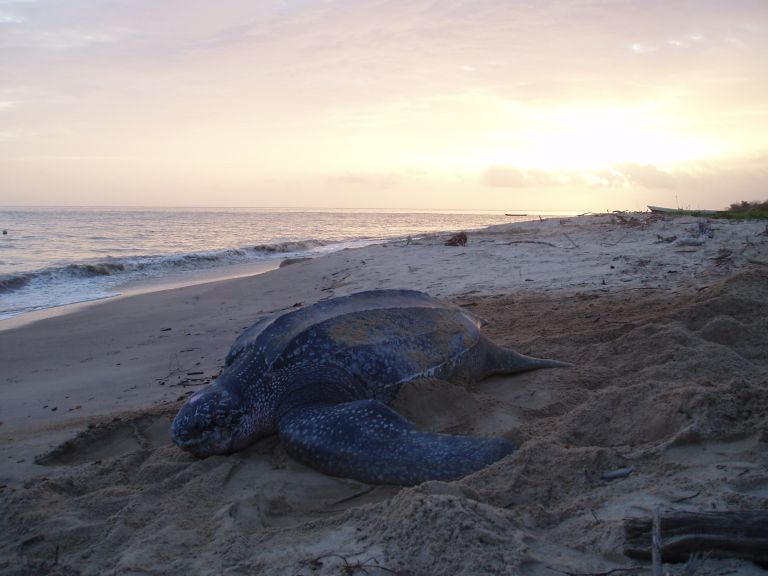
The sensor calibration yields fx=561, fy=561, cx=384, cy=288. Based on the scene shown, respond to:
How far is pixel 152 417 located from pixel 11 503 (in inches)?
38.9

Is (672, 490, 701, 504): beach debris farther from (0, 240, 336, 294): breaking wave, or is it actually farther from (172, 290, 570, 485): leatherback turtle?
(0, 240, 336, 294): breaking wave

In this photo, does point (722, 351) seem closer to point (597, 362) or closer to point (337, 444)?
point (597, 362)

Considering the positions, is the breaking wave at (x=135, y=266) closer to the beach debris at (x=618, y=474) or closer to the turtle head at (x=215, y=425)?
the turtle head at (x=215, y=425)

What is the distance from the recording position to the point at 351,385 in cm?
284

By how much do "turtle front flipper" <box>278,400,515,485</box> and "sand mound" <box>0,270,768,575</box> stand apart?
0.27 ft

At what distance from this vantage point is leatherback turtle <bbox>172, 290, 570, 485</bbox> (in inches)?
88.6

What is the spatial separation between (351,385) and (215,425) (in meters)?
0.68

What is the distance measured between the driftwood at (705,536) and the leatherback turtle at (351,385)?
798mm

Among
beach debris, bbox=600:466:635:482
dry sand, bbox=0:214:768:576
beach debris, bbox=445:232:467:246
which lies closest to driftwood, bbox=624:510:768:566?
dry sand, bbox=0:214:768:576

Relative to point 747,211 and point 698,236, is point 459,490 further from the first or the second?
point 747,211

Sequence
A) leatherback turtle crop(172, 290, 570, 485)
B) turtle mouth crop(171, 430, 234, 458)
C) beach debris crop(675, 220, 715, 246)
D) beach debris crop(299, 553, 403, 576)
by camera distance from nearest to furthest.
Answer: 1. beach debris crop(299, 553, 403, 576)
2. leatherback turtle crop(172, 290, 570, 485)
3. turtle mouth crop(171, 430, 234, 458)
4. beach debris crop(675, 220, 715, 246)

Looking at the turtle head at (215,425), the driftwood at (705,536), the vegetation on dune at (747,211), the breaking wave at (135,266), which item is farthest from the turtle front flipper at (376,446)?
the vegetation on dune at (747,211)

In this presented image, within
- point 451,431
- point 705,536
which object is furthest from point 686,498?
point 451,431

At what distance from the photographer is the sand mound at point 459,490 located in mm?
1505
